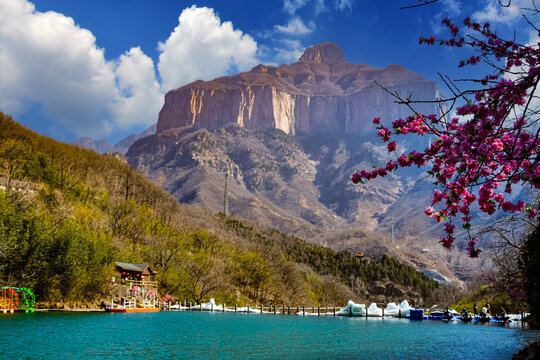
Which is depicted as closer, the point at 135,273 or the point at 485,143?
the point at 485,143

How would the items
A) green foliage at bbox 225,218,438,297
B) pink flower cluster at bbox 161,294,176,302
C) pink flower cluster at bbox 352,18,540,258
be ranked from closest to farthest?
pink flower cluster at bbox 352,18,540,258 < pink flower cluster at bbox 161,294,176,302 < green foliage at bbox 225,218,438,297

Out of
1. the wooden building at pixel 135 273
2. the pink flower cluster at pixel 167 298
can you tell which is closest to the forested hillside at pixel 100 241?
the pink flower cluster at pixel 167 298

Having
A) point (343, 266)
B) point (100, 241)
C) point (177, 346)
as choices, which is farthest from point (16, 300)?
point (343, 266)

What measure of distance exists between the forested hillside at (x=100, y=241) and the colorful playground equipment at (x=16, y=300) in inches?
34.8

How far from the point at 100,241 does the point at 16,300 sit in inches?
519

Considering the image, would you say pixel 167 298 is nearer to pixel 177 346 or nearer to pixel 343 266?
pixel 177 346

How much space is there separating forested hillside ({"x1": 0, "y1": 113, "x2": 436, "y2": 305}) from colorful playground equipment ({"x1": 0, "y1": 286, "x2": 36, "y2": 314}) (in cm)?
88

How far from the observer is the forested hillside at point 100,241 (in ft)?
134

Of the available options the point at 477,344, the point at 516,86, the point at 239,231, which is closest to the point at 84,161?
the point at 239,231

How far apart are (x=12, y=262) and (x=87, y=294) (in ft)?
30.3

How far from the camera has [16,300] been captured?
3659 cm

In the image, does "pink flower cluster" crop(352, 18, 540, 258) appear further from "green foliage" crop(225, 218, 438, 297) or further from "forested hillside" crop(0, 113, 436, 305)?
"green foliage" crop(225, 218, 438, 297)

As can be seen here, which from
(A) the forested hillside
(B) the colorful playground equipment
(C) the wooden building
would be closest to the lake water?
(B) the colorful playground equipment

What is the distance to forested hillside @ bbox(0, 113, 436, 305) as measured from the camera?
40.9 m
